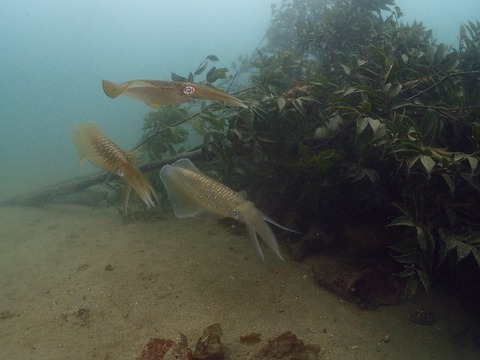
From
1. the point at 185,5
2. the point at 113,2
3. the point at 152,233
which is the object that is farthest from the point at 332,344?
the point at 113,2

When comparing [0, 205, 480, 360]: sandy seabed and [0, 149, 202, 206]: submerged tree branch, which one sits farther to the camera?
[0, 149, 202, 206]: submerged tree branch

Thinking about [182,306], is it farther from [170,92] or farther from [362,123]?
[362,123]

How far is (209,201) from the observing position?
2.58 m

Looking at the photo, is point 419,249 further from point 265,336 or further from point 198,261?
point 198,261

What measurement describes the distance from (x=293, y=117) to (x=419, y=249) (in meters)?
2.39

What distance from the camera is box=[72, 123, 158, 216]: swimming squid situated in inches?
105

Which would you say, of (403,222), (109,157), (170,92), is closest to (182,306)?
(109,157)

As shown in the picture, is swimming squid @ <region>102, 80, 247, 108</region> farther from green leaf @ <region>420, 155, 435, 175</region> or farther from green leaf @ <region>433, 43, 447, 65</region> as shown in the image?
green leaf @ <region>433, 43, 447, 65</region>

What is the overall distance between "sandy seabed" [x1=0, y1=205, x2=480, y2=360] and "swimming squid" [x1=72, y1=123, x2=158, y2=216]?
168cm

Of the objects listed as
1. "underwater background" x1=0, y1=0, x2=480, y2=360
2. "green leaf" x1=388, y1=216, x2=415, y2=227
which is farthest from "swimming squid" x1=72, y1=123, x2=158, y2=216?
"green leaf" x1=388, y1=216, x2=415, y2=227

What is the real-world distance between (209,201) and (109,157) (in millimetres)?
991

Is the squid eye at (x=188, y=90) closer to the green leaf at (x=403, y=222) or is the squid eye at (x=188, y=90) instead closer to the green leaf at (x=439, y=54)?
the green leaf at (x=403, y=222)

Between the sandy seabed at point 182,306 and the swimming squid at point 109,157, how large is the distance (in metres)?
1.68

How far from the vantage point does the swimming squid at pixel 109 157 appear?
2.67 metres
